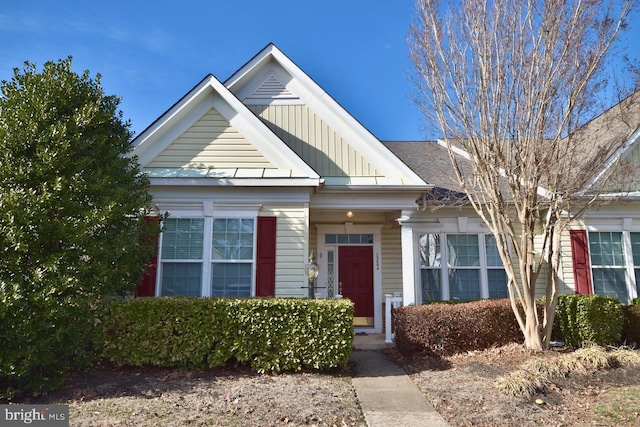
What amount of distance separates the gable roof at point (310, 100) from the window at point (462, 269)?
2.24 metres

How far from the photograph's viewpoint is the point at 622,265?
34.5 ft

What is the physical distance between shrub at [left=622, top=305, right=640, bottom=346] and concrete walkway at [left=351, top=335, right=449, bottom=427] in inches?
209

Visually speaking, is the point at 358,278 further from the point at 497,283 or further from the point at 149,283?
the point at 149,283

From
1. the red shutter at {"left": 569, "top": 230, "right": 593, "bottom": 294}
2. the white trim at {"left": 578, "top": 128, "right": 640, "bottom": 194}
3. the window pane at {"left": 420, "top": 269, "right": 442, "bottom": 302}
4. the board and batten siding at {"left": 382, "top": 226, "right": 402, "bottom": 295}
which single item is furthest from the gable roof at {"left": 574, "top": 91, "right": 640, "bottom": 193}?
the board and batten siding at {"left": 382, "top": 226, "right": 402, "bottom": 295}

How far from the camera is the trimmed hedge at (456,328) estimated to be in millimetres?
7676

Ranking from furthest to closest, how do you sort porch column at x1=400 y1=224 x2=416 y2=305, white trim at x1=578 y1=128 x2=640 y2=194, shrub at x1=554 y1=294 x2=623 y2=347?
porch column at x1=400 y1=224 x2=416 y2=305, shrub at x1=554 y1=294 x2=623 y2=347, white trim at x1=578 y1=128 x2=640 y2=194

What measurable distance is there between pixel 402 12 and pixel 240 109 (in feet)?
13.2

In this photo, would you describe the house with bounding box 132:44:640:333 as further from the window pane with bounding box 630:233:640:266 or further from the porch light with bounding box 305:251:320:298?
the porch light with bounding box 305:251:320:298

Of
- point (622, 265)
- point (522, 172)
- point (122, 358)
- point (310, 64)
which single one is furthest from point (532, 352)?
point (310, 64)

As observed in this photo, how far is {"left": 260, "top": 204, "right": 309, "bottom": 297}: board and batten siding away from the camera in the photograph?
8.99 metres

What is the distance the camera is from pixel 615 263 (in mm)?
10523

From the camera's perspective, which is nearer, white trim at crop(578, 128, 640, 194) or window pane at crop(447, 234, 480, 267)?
white trim at crop(578, 128, 640, 194)

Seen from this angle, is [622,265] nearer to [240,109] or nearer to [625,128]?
[625,128]

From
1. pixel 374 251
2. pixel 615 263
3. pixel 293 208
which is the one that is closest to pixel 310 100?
pixel 293 208
